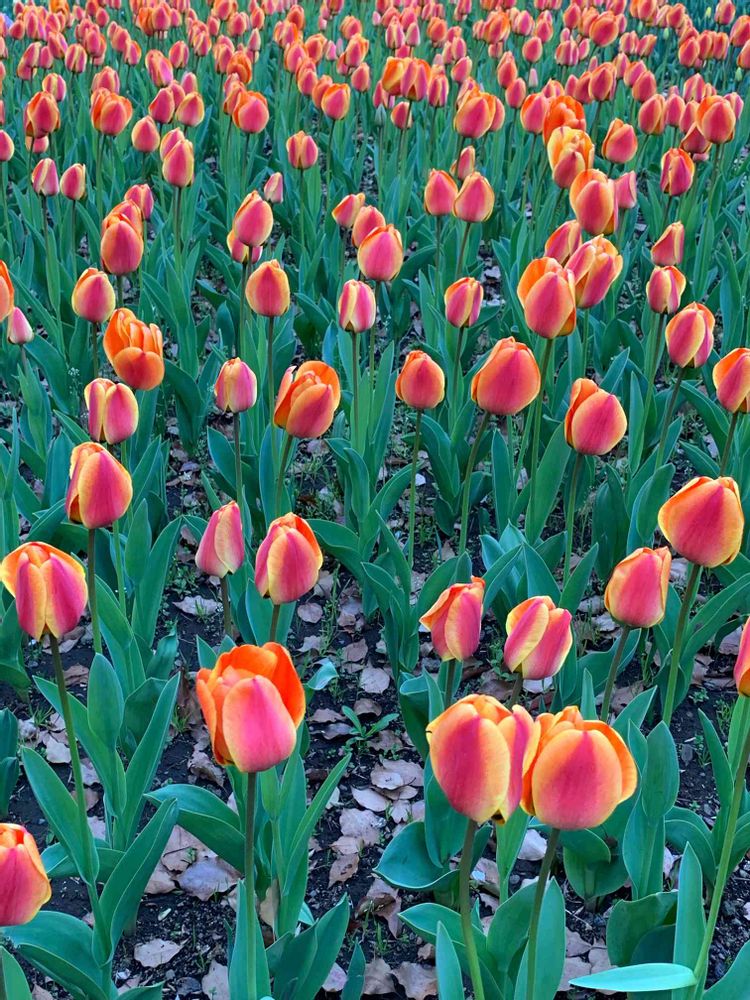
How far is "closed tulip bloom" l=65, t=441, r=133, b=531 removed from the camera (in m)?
1.51

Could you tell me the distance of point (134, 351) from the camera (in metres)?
2.03

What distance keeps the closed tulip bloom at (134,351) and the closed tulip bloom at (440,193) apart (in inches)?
50.7

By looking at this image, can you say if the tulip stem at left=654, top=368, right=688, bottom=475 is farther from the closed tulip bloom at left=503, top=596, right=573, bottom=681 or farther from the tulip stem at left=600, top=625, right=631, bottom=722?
the closed tulip bloom at left=503, top=596, right=573, bottom=681

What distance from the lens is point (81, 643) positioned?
257cm

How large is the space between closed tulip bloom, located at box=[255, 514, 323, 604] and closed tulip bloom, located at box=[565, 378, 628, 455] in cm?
66

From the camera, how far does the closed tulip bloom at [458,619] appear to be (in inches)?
56.8

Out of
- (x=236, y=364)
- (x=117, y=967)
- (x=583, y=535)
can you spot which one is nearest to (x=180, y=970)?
(x=117, y=967)

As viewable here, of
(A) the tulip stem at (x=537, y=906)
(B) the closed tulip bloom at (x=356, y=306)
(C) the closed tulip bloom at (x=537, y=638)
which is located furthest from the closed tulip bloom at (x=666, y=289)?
(A) the tulip stem at (x=537, y=906)

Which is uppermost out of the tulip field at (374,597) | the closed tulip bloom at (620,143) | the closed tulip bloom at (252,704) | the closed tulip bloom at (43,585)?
the closed tulip bloom at (620,143)

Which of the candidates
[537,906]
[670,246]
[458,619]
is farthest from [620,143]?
[537,906]

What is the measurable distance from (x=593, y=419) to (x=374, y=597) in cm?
86

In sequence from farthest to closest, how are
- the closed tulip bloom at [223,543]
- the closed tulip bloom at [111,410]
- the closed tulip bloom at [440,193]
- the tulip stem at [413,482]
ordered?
1. the closed tulip bloom at [440,193]
2. the tulip stem at [413,482]
3. the closed tulip bloom at [111,410]
4. the closed tulip bloom at [223,543]

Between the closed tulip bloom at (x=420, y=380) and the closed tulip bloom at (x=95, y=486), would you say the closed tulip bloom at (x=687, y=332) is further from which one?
the closed tulip bloom at (x=95, y=486)

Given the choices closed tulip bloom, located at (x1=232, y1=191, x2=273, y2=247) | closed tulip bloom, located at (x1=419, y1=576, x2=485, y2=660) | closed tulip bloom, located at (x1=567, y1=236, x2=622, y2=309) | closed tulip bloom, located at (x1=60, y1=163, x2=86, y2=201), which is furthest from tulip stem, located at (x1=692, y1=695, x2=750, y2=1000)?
closed tulip bloom, located at (x1=60, y1=163, x2=86, y2=201)
